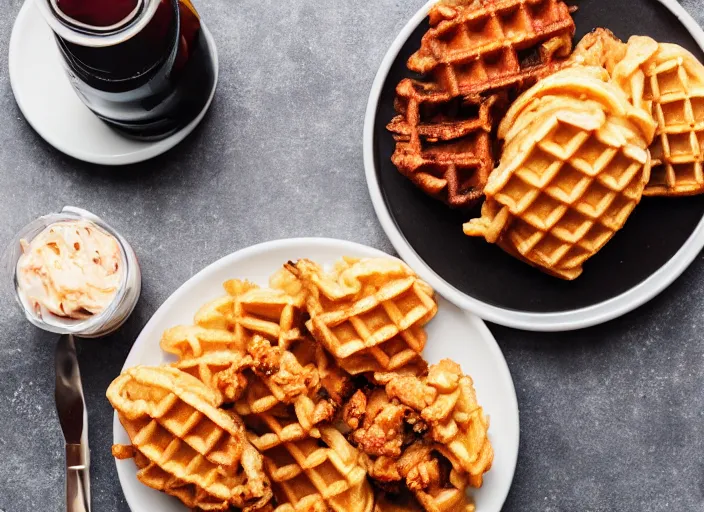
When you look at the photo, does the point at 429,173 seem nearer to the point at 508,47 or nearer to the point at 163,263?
the point at 508,47

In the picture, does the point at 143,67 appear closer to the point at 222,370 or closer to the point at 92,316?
the point at 92,316

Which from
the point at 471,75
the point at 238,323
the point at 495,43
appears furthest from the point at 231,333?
the point at 495,43

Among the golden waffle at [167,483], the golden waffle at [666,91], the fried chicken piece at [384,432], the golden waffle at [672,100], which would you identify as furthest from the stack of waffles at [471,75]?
the golden waffle at [167,483]

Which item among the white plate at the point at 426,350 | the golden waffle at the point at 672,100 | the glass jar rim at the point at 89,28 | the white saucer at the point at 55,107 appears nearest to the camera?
the glass jar rim at the point at 89,28

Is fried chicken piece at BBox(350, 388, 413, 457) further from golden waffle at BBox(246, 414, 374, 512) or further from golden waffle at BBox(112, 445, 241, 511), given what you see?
golden waffle at BBox(112, 445, 241, 511)

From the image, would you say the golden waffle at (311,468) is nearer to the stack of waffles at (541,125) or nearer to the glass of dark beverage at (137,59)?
the stack of waffles at (541,125)

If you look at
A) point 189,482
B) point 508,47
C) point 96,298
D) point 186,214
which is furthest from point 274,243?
point 508,47

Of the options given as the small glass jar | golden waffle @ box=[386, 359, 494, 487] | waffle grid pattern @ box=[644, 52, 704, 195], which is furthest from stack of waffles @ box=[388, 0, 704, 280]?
the small glass jar
